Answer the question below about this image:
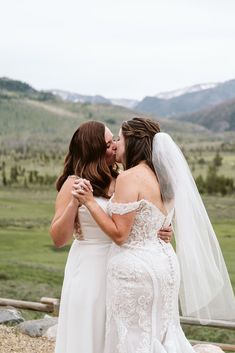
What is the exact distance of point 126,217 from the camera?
3.40m

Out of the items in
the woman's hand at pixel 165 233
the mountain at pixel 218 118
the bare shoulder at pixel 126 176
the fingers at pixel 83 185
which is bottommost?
the mountain at pixel 218 118

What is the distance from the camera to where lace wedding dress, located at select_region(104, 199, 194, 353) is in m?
3.49

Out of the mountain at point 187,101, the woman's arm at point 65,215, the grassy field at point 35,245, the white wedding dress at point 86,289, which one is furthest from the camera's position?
the mountain at point 187,101

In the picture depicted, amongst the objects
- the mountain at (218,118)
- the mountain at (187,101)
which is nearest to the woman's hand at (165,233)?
the mountain at (218,118)

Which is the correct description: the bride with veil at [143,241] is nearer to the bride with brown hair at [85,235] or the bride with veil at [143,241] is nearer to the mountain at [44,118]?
the bride with brown hair at [85,235]

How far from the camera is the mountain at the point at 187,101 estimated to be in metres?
118

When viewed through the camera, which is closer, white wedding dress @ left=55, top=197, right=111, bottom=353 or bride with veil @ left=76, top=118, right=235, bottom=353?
bride with veil @ left=76, top=118, right=235, bottom=353

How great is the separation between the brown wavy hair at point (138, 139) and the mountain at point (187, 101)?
4411 inches

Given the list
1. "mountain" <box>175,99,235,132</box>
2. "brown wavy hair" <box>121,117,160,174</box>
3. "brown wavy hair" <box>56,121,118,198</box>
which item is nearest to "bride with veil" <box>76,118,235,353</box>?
"brown wavy hair" <box>121,117,160,174</box>

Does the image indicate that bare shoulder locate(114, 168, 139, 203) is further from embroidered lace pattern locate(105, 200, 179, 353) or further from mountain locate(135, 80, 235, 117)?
mountain locate(135, 80, 235, 117)

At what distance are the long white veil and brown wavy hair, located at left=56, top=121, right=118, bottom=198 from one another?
0.83ft

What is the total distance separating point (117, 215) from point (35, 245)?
20.0m

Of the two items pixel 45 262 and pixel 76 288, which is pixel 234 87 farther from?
pixel 76 288

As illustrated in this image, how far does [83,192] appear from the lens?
3.40 metres
